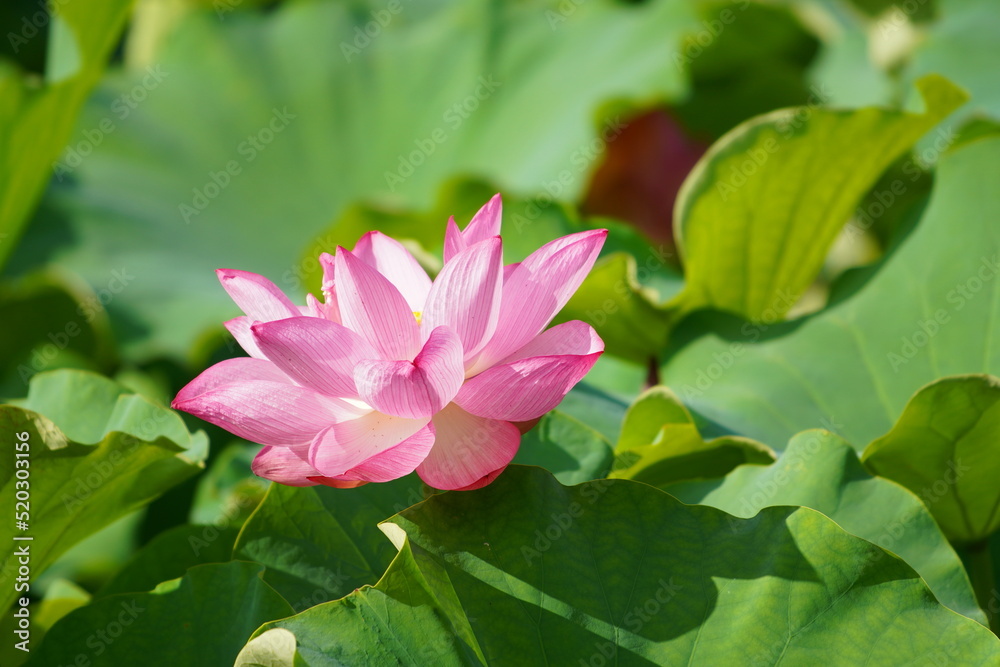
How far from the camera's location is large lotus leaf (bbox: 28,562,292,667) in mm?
566

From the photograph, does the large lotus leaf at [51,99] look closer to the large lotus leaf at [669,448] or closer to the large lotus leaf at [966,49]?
the large lotus leaf at [669,448]

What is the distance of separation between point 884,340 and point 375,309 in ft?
1.90

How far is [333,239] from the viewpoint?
1213 millimetres

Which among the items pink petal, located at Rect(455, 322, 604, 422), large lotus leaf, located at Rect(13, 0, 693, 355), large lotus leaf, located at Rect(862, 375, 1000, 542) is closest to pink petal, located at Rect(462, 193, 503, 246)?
pink petal, located at Rect(455, 322, 604, 422)

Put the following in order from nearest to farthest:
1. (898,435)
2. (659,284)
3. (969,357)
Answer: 1. (898,435)
2. (969,357)
3. (659,284)

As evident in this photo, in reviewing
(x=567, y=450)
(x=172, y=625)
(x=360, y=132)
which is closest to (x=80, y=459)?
(x=172, y=625)

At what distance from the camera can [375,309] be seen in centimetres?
46

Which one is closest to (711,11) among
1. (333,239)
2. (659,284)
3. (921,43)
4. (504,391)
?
(921,43)

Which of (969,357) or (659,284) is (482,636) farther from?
(659,284)

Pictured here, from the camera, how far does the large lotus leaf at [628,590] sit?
1.61ft

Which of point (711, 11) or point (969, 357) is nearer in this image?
point (969, 357)

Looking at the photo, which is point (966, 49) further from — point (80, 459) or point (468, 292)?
point (80, 459)

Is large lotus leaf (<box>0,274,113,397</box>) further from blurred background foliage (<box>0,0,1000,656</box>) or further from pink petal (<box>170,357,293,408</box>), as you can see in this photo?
pink petal (<box>170,357,293,408</box>)

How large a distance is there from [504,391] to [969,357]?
54cm
